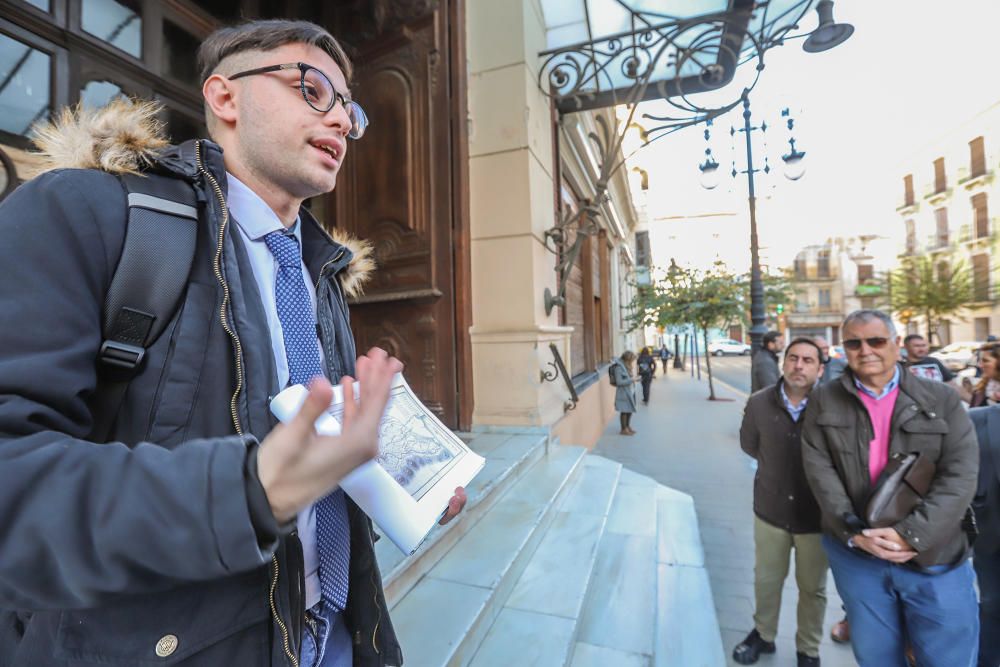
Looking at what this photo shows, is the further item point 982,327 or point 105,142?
point 982,327

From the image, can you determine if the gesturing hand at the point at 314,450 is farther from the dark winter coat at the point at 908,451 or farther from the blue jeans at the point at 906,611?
the blue jeans at the point at 906,611

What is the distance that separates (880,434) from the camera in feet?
7.32

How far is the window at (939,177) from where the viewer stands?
2946cm

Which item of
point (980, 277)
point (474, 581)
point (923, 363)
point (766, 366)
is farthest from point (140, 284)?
point (980, 277)

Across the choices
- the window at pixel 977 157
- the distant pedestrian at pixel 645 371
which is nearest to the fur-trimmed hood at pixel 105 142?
the distant pedestrian at pixel 645 371

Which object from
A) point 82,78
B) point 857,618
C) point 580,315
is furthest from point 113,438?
point 580,315

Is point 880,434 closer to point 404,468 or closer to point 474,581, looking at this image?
point 474,581

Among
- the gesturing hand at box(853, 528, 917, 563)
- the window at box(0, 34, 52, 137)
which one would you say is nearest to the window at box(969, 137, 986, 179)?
the gesturing hand at box(853, 528, 917, 563)

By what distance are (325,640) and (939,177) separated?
4352 cm

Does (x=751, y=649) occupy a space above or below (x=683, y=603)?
below

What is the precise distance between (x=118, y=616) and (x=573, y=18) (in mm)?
5910

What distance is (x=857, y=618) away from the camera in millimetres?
2285

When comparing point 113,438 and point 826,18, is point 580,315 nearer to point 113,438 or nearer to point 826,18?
point 826,18

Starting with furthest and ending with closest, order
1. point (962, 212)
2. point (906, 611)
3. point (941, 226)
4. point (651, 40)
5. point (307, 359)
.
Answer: point (941, 226)
point (962, 212)
point (651, 40)
point (906, 611)
point (307, 359)
